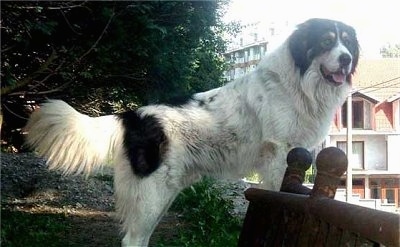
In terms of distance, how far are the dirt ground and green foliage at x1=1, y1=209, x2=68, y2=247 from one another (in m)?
0.12

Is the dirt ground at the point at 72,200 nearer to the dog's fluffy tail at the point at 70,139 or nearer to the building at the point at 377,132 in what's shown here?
the dog's fluffy tail at the point at 70,139

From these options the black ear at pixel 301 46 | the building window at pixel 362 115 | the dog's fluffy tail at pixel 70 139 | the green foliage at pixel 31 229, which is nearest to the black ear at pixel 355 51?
the black ear at pixel 301 46

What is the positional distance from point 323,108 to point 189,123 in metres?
0.97

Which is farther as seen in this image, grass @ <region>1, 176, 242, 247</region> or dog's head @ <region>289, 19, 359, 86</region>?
grass @ <region>1, 176, 242, 247</region>

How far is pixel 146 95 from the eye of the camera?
19.9 ft

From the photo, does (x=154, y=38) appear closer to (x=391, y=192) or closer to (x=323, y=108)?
(x=323, y=108)

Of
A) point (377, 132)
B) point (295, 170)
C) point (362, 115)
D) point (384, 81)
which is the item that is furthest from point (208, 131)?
point (362, 115)

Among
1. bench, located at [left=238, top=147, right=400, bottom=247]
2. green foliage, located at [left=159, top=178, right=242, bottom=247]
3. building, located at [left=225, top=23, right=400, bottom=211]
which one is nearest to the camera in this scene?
bench, located at [left=238, top=147, right=400, bottom=247]

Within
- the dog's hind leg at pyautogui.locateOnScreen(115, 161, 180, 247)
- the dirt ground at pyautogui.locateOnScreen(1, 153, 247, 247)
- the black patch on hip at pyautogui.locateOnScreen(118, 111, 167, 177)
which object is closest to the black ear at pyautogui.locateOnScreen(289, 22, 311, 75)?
the black patch on hip at pyautogui.locateOnScreen(118, 111, 167, 177)

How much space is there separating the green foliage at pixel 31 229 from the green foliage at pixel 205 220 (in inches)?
42.9

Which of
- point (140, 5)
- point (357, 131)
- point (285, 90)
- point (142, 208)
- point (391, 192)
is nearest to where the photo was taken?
point (142, 208)

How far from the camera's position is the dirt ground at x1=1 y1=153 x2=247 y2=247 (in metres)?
5.79

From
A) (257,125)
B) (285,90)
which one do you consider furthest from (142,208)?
(285,90)

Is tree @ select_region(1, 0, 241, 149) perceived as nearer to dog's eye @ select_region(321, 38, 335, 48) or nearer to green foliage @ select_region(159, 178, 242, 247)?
green foliage @ select_region(159, 178, 242, 247)
